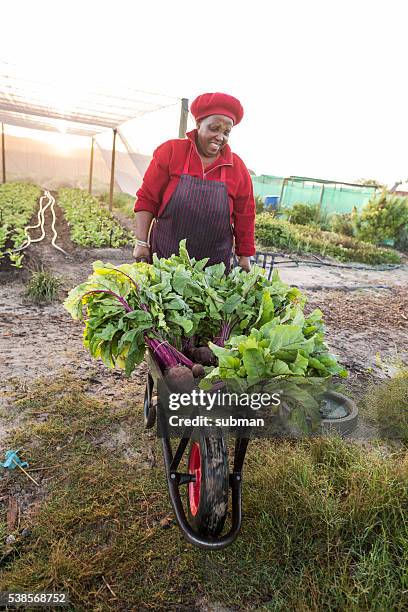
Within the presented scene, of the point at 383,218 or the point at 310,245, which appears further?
the point at 383,218

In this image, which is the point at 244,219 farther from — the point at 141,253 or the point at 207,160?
the point at 141,253

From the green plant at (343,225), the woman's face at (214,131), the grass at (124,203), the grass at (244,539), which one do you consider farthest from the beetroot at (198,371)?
the green plant at (343,225)

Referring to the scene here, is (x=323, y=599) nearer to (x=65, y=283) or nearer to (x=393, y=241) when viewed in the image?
(x=65, y=283)

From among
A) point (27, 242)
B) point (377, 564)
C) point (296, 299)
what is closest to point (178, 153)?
point (296, 299)

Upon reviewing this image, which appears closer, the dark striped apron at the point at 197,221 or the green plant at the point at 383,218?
the dark striped apron at the point at 197,221

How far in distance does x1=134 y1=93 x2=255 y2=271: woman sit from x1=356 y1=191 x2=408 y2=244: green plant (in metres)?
12.0

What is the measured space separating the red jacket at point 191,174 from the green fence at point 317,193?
49.6ft

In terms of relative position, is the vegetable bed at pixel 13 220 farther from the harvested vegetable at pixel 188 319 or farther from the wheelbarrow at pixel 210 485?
the wheelbarrow at pixel 210 485

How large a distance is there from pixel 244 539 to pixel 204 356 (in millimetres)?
926

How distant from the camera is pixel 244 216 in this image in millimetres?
2846

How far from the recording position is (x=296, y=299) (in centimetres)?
217

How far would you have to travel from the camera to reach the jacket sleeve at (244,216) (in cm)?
278

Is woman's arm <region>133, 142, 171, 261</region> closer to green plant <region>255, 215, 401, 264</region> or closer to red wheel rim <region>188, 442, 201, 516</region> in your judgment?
red wheel rim <region>188, 442, 201, 516</region>

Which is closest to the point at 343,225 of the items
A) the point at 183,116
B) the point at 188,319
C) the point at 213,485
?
the point at 183,116
